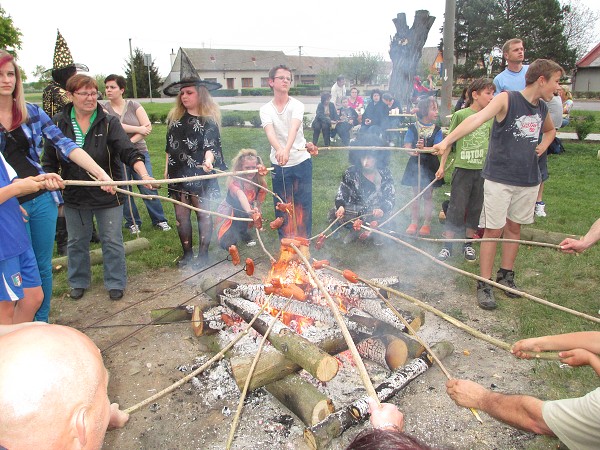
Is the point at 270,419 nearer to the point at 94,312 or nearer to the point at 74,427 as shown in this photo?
the point at 74,427

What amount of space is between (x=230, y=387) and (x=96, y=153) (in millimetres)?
2658

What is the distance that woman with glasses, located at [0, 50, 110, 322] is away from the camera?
3260mm

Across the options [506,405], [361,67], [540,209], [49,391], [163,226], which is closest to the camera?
[49,391]

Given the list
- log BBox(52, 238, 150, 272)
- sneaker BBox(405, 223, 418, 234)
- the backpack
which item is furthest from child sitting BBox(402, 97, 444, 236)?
the backpack

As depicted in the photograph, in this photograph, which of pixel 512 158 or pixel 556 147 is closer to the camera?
pixel 512 158

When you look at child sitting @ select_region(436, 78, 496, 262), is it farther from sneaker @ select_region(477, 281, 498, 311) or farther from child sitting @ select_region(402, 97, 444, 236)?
sneaker @ select_region(477, 281, 498, 311)

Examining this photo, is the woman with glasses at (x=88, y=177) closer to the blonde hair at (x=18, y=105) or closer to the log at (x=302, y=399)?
the blonde hair at (x=18, y=105)

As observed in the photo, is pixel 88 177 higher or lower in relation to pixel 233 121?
lower

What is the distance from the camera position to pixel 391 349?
3.32 metres

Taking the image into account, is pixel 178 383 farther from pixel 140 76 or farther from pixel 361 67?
pixel 361 67

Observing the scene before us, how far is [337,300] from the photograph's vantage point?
392cm

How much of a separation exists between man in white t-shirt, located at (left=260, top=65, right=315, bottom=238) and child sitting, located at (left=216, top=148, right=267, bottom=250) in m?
0.35

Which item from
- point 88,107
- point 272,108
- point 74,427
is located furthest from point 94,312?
point 74,427

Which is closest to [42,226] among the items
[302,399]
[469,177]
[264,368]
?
[264,368]
